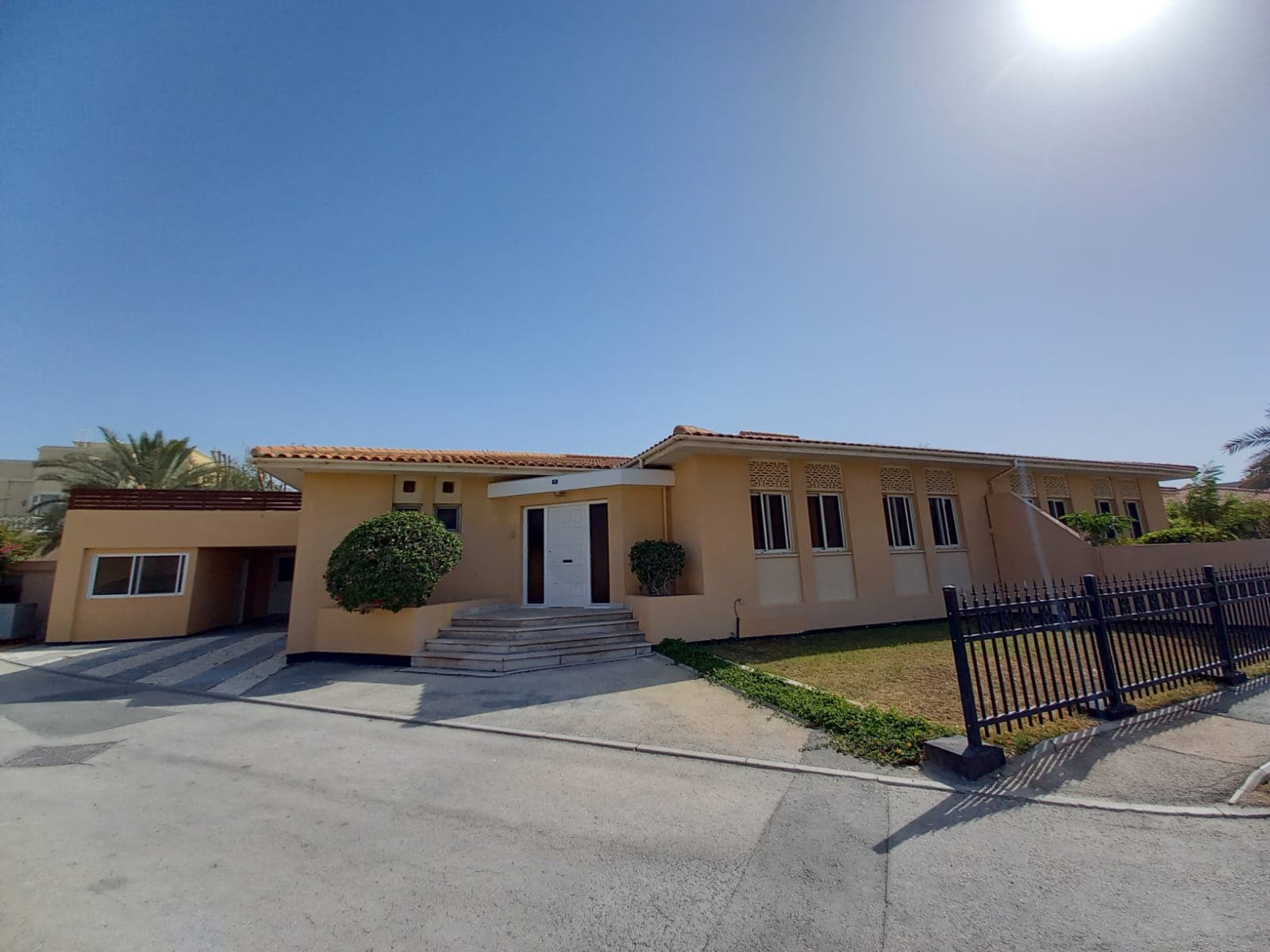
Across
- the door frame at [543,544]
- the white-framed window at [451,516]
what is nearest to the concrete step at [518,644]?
the door frame at [543,544]

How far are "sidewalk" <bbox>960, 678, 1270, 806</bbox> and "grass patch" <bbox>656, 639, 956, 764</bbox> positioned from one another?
2.44ft

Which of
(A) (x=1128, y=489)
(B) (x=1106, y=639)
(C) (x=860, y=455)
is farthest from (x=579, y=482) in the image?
(A) (x=1128, y=489)

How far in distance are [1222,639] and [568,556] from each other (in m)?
10.4

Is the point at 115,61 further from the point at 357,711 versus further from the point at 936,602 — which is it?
the point at 936,602

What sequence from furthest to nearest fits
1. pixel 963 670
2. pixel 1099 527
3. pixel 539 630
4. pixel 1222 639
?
1. pixel 1099 527
2. pixel 539 630
3. pixel 1222 639
4. pixel 963 670

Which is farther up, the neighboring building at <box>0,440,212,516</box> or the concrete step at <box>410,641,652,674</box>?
the neighboring building at <box>0,440,212,516</box>

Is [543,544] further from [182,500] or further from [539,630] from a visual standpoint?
[182,500]

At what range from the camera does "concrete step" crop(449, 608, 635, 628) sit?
32.3 ft

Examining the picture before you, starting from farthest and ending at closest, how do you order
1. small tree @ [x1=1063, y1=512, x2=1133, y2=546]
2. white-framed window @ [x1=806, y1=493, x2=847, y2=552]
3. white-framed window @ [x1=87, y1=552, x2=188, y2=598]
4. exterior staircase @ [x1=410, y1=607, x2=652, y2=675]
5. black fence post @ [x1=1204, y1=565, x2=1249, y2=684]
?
white-framed window @ [x1=87, y1=552, x2=188, y2=598] → small tree @ [x1=1063, y1=512, x2=1133, y2=546] → white-framed window @ [x1=806, y1=493, x2=847, y2=552] → exterior staircase @ [x1=410, y1=607, x2=652, y2=675] → black fence post @ [x1=1204, y1=565, x2=1249, y2=684]

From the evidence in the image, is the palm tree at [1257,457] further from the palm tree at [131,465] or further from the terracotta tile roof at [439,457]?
the palm tree at [131,465]

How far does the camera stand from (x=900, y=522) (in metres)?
12.7

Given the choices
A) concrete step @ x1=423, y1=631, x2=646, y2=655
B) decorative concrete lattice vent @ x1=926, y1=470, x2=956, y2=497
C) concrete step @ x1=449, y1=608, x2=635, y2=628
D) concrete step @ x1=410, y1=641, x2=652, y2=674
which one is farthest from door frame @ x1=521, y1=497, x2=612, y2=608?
decorative concrete lattice vent @ x1=926, y1=470, x2=956, y2=497

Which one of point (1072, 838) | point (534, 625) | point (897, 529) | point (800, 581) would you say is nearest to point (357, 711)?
point (534, 625)

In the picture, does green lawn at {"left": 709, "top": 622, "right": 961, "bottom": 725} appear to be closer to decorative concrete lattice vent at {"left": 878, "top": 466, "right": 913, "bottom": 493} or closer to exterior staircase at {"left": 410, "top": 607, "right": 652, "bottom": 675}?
exterior staircase at {"left": 410, "top": 607, "right": 652, "bottom": 675}
